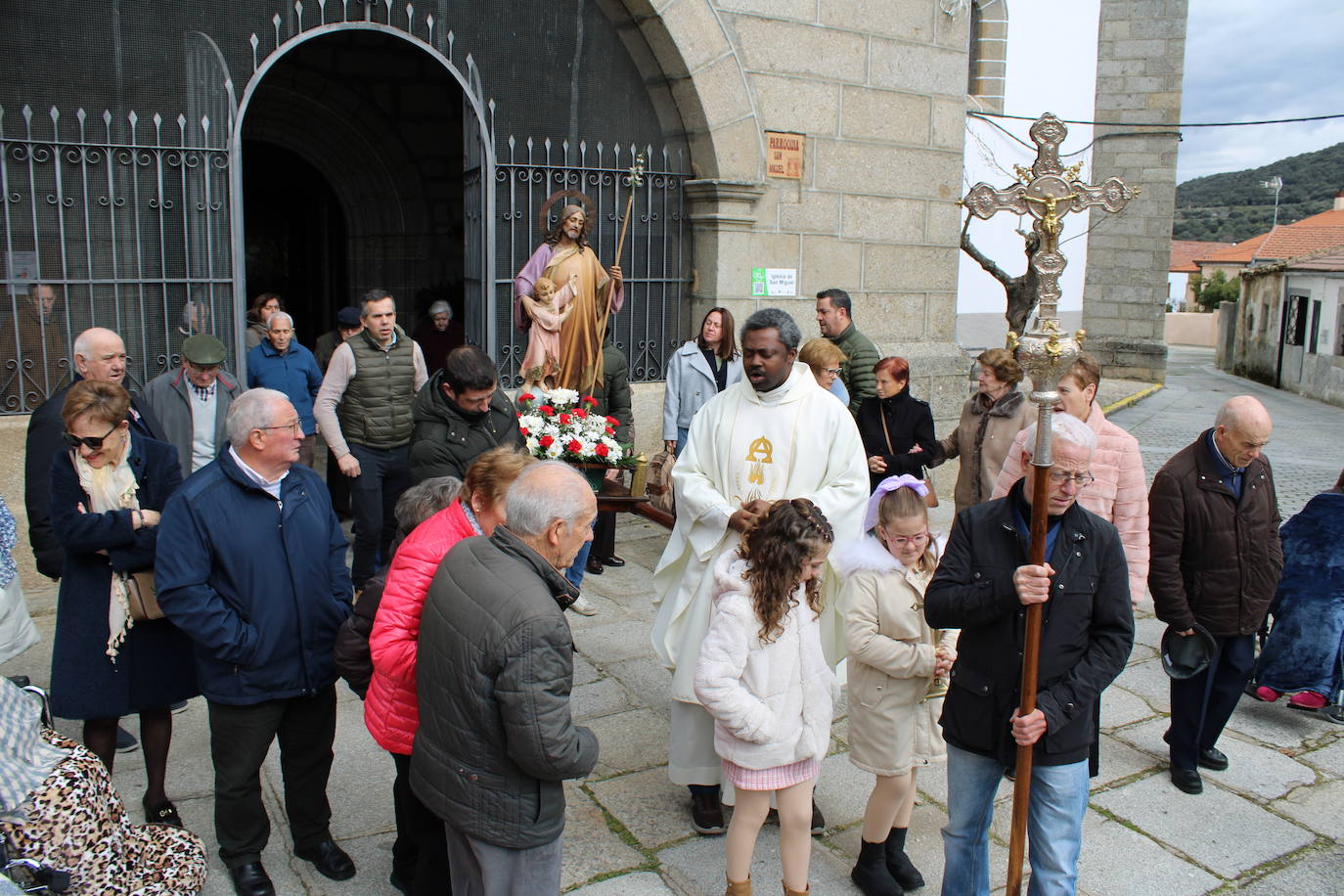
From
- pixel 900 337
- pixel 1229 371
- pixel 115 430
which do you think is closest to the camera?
pixel 115 430

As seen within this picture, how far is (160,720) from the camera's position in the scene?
3.88 metres

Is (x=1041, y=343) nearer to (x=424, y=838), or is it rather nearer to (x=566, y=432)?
(x=424, y=838)

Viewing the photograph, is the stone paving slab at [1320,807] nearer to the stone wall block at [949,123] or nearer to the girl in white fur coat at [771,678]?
the girl in white fur coat at [771,678]

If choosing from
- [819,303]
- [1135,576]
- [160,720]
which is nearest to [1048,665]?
[1135,576]

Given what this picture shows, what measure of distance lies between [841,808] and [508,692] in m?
2.16

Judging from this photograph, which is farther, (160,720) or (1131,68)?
(1131,68)

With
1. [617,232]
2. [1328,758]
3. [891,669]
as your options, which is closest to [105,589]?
[891,669]

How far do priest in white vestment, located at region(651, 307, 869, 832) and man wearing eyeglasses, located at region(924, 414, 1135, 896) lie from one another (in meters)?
0.82

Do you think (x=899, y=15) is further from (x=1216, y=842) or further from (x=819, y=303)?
(x=1216, y=842)

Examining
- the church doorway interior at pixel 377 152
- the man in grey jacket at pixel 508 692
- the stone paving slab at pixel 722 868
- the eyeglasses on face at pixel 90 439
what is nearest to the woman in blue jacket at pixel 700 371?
the stone paving slab at pixel 722 868

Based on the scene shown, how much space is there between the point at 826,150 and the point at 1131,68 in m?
15.7

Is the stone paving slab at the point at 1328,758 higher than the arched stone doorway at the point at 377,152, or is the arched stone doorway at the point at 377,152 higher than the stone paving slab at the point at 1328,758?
the arched stone doorway at the point at 377,152

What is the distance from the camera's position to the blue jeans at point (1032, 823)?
124 inches

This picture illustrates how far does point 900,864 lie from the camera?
3.70m
